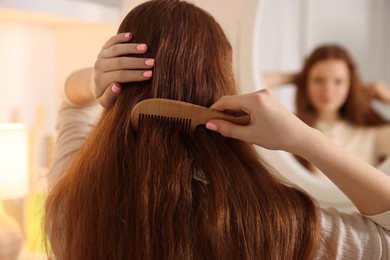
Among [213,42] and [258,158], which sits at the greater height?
[213,42]

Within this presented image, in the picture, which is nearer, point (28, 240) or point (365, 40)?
point (28, 240)

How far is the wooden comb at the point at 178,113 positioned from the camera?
526 millimetres

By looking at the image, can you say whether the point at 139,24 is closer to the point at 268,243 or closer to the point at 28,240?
the point at 268,243

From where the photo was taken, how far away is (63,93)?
0.81 m

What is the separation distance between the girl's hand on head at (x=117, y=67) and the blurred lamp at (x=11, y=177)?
299 mm

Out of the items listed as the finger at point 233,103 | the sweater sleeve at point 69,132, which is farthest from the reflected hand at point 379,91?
the finger at point 233,103

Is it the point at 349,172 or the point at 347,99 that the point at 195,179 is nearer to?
the point at 349,172

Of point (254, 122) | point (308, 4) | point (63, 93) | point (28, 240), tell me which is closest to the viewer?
point (254, 122)

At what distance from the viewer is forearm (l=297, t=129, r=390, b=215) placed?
55 cm

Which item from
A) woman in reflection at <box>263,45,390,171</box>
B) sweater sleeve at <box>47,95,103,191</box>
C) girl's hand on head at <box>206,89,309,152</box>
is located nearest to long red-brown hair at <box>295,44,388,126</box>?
woman in reflection at <box>263,45,390,171</box>

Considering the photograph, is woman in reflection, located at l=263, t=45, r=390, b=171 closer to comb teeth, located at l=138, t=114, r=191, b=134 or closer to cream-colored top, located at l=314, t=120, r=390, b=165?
cream-colored top, located at l=314, t=120, r=390, b=165

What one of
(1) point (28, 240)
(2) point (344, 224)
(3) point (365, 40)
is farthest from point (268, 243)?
(3) point (365, 40)

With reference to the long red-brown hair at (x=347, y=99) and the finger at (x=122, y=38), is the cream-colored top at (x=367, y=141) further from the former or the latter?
the finger at (x=122, y=38)

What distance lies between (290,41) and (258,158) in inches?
29.5
